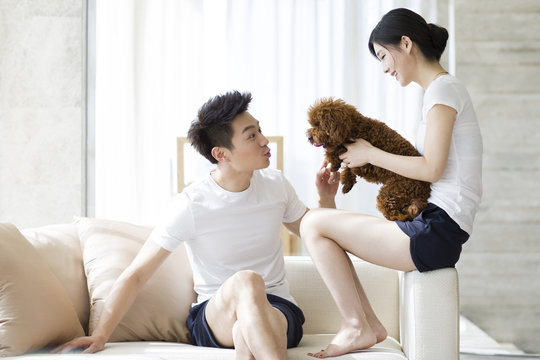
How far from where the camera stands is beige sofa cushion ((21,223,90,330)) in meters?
2.05

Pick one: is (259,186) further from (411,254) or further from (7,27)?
(7,27)

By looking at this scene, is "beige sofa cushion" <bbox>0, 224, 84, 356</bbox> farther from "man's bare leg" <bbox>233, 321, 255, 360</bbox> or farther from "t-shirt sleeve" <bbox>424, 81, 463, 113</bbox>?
"t-shirt sleeve" <bbox>424, 81, 463, 113</bbox>

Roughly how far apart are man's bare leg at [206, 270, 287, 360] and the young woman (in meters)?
0.18

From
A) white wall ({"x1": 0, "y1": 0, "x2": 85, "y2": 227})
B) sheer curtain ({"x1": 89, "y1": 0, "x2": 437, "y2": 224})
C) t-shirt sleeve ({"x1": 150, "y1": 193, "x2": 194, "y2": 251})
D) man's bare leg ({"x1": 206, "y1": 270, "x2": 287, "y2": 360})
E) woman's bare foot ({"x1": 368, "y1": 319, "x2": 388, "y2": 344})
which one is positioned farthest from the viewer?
white wall ({"x1": 0, "y1": 0, "x2": 85, "y2": 227})

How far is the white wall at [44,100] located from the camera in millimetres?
3762

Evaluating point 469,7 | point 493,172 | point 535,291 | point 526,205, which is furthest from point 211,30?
point 535,291

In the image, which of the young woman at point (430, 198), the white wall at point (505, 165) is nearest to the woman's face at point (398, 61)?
the young woman at point (430, 198)

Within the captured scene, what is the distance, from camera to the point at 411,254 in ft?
5.91

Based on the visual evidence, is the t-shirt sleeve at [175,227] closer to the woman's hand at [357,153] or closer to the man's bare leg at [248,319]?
the man's bare leg at [248,319]

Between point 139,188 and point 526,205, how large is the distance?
88.8 inches

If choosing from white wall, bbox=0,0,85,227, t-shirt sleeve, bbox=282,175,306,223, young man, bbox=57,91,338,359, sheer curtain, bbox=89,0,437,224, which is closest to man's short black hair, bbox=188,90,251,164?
young man, bbox=57,91,338,359

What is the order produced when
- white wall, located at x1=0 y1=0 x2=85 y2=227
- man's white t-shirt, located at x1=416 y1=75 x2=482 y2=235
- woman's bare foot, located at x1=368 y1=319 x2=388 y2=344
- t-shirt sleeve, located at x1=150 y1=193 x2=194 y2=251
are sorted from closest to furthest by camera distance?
man's white t-shirt, located at x1=416 y1=75 x2=482 y2=235 < woman's bare foot, located at x1=368 y1=319 x2=388 y2=344 < t-shirt sleeve, located at x1=150 y1=193 x2=194 y2=251 < white wall, located at x1=0 y1=0 x2=85 y2=227

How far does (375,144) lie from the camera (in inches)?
75.2

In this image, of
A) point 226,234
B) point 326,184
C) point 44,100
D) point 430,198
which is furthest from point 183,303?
point 44,100
